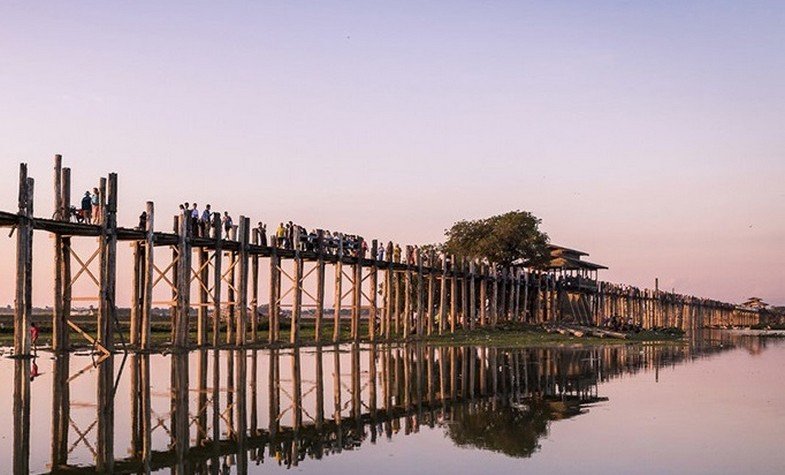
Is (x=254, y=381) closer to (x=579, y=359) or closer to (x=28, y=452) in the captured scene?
(x=28, y=452)

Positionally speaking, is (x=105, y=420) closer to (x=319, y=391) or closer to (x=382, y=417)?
(x=382, y=417)

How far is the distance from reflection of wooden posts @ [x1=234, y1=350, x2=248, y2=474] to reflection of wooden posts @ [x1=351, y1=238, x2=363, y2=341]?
577 inches

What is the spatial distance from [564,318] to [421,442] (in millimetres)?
59347

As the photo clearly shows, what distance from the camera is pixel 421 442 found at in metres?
13.6

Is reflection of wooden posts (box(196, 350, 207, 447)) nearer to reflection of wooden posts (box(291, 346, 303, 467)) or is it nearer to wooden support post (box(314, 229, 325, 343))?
reflection of wooden posts (box(291, 346, 303, 467))

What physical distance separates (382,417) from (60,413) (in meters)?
4.95

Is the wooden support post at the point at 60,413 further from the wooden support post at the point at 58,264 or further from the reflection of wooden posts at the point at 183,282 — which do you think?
the reflection of wooden posts at the point at 183,282

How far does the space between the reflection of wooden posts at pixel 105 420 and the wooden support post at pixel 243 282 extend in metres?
10.2

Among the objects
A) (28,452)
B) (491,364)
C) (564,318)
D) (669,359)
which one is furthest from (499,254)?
(28,452)

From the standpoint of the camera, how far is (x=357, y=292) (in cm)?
4156

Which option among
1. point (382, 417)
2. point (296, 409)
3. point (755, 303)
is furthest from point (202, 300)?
point (755, 303)

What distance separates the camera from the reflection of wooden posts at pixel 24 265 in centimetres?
2438

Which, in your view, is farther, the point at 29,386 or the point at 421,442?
the point at 29,386

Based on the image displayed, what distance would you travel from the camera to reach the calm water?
12.1 meters
